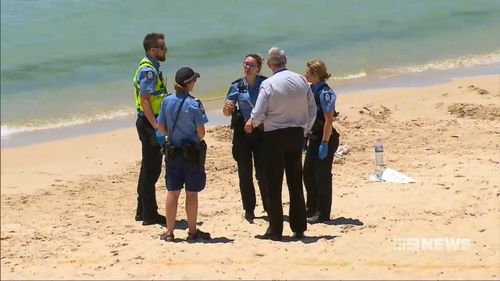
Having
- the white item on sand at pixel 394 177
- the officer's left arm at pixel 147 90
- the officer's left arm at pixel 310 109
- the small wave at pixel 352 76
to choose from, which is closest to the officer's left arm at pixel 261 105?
the officer's left arm at pixel 310 109

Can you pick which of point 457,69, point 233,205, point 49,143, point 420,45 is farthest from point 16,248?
point 420,45

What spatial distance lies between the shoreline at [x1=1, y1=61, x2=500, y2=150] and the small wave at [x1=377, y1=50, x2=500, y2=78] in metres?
0.31

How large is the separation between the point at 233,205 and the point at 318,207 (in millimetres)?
1000

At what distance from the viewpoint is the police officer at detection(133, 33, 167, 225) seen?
28.1 feet

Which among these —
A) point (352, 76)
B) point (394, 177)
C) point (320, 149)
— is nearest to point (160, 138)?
point (320, 149)

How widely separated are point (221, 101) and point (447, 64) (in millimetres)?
5193

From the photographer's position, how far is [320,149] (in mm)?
8766

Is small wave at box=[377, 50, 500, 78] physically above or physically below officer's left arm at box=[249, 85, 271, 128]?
below

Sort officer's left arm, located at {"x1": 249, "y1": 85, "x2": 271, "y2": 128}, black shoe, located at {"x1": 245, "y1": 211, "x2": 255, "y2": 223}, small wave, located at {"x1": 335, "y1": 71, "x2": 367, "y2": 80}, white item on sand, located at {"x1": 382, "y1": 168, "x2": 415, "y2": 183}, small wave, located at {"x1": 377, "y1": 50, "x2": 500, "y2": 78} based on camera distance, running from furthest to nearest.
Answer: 1. small wave, located at {"x1": 377, "y1": 50, "x2": 500, "y2": 78}
2. small wave, located at {"x1": 335, "y1": 71, "x2": 367, "y2": 80}
3. white item on sand, located at {"x1": 382, "y1": 168, "x2": 415, "y2": 183}
4. black shoe, located at {"x1": 245, "y1": 211, "x2": 255, "y2": 223}
5. officer's left arm, located at {"x1": 249, "y1": 85, "x2": 271, "y2": 128}

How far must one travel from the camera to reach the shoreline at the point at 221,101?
13138 millimetres

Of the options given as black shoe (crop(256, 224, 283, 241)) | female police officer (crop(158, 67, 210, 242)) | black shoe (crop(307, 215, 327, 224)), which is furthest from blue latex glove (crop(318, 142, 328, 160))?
female police officer (crop(158, 67, 210, 242))

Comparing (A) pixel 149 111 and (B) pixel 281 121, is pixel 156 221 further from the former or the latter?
(B) pixel 281 121

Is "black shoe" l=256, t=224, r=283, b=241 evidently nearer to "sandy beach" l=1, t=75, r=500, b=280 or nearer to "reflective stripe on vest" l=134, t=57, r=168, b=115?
"sandy beach" l=1, t=75, r=500, b=280

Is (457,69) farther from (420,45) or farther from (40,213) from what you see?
(40,213)
